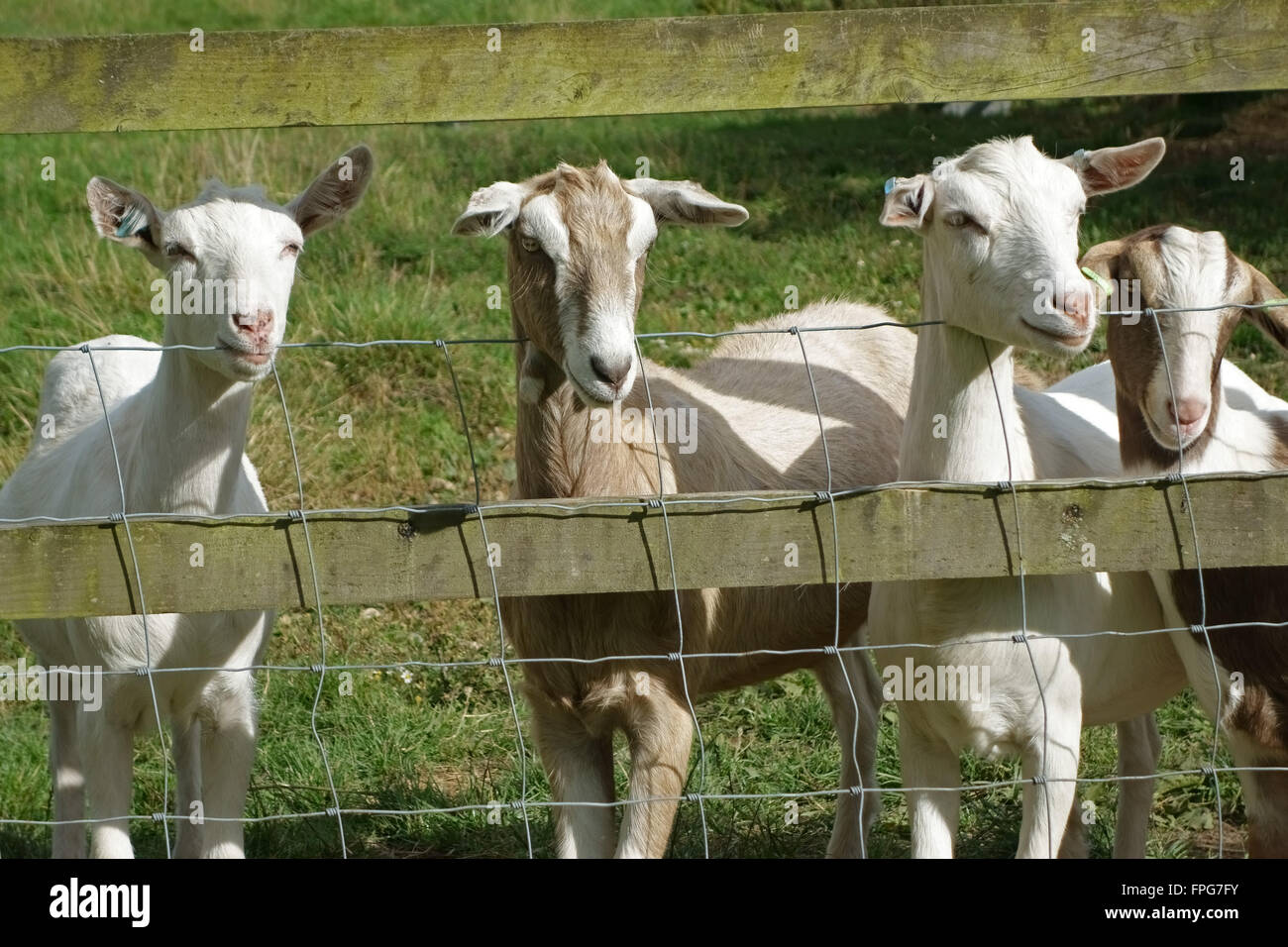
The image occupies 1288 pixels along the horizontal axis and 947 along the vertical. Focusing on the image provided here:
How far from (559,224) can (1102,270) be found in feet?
4.90

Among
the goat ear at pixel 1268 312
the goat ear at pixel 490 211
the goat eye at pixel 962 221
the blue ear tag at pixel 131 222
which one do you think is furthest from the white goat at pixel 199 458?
the goat ear at pixel 1268 312

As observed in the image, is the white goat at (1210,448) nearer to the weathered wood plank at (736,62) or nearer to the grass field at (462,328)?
the weathered wood plank at (736,62)

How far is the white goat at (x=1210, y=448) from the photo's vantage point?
357 centimetres

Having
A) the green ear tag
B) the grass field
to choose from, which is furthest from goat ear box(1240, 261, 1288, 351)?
the grass field

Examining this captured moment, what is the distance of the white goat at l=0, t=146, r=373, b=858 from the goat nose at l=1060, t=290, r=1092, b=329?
76.7 inches

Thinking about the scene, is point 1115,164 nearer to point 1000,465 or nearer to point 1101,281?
point 1101,281

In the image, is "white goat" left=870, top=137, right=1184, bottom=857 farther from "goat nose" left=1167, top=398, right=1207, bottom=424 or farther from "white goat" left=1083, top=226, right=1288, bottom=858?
"goat nose" left=1167, top=398, right=1207, bottom=424

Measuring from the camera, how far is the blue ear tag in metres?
3.91

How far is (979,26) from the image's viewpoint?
4.17 metres

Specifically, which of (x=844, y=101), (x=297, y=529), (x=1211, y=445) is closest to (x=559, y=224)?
(x=844, y=101)

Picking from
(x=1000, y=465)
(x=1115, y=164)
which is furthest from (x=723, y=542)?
(x=1115, y=164)

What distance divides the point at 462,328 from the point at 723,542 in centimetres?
572
